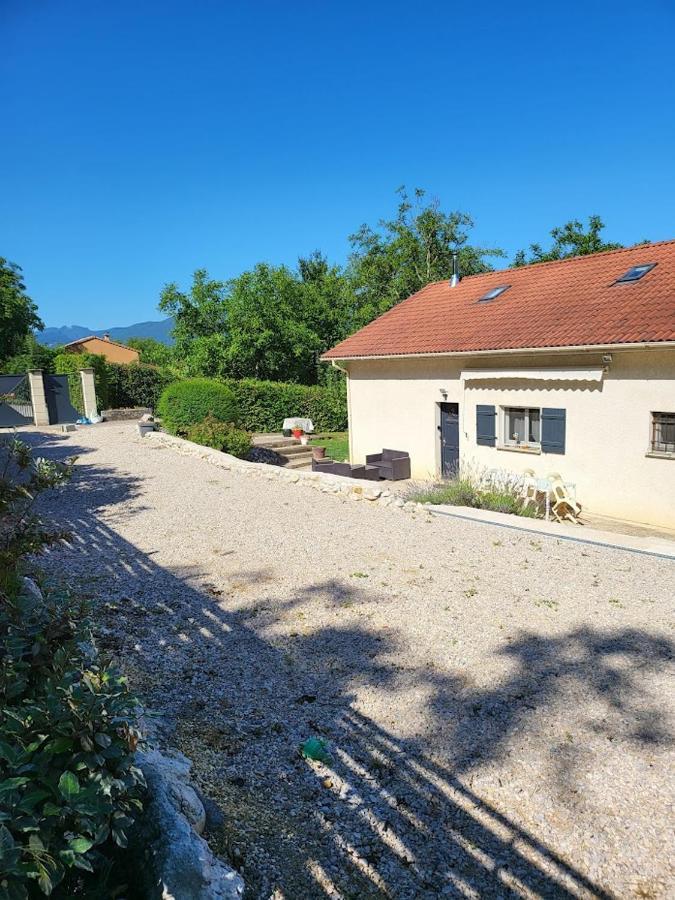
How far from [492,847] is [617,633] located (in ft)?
10.3

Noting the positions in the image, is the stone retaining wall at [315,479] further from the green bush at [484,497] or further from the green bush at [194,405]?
the green bush at [194,405]

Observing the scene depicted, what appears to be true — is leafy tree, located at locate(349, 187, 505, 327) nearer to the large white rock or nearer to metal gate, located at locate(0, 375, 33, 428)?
metal gate, located at locate(0, 375, 33, 428)

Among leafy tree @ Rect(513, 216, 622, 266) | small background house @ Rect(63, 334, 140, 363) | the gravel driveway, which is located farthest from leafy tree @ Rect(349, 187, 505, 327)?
small background house @ Rect(63, 334, 140, 363)

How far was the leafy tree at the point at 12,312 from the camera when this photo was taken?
145 ft

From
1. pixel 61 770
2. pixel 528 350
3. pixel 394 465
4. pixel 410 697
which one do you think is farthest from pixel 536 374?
pixel 61 770

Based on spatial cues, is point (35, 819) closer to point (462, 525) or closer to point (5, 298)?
point (462, 525)

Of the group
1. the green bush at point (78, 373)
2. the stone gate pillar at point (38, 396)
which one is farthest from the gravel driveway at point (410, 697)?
the green bush at point (78, 373)

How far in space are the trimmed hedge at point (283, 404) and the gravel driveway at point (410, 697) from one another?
53.1ft

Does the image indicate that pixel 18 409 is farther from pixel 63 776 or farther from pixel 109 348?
pixel 109 348

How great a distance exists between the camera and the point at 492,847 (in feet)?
10.2

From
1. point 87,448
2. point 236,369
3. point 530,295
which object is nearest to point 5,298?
point 236,369

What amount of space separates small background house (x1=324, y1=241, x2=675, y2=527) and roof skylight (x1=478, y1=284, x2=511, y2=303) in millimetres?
56

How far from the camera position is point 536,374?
41.0ft

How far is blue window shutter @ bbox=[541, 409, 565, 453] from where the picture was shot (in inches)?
477
